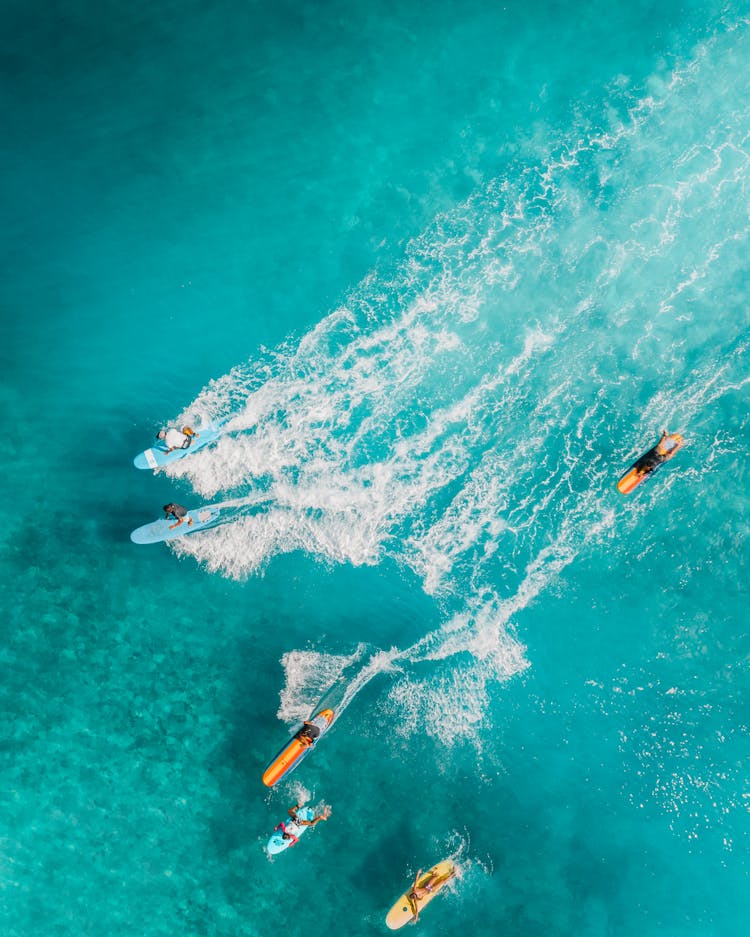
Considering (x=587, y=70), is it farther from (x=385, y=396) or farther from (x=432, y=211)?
(x=385, y=396)

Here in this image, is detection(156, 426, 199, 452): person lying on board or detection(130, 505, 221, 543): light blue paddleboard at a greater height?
detection(156, 426, 199, 452): person lying on board

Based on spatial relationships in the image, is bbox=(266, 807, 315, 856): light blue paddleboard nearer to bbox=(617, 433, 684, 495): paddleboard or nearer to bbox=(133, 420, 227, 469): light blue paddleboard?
bbox=(133, 420, 227, 469): light blue paddleboard

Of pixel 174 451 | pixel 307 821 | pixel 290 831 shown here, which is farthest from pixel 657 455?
pixel 290 831

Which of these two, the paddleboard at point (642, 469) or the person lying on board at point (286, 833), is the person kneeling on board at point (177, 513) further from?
the paddleboard at point (642, 469)

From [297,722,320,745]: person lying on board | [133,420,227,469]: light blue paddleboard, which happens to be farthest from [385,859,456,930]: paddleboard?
[133,420,227,469]: light blue paddleboard

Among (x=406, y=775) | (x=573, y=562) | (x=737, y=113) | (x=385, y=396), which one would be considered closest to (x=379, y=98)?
(x=385, y=396)

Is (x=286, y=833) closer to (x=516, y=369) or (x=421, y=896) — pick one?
(x=421, y=896)

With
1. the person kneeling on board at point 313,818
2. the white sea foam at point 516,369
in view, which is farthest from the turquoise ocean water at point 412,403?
the person kneeling on board at point 313,818
